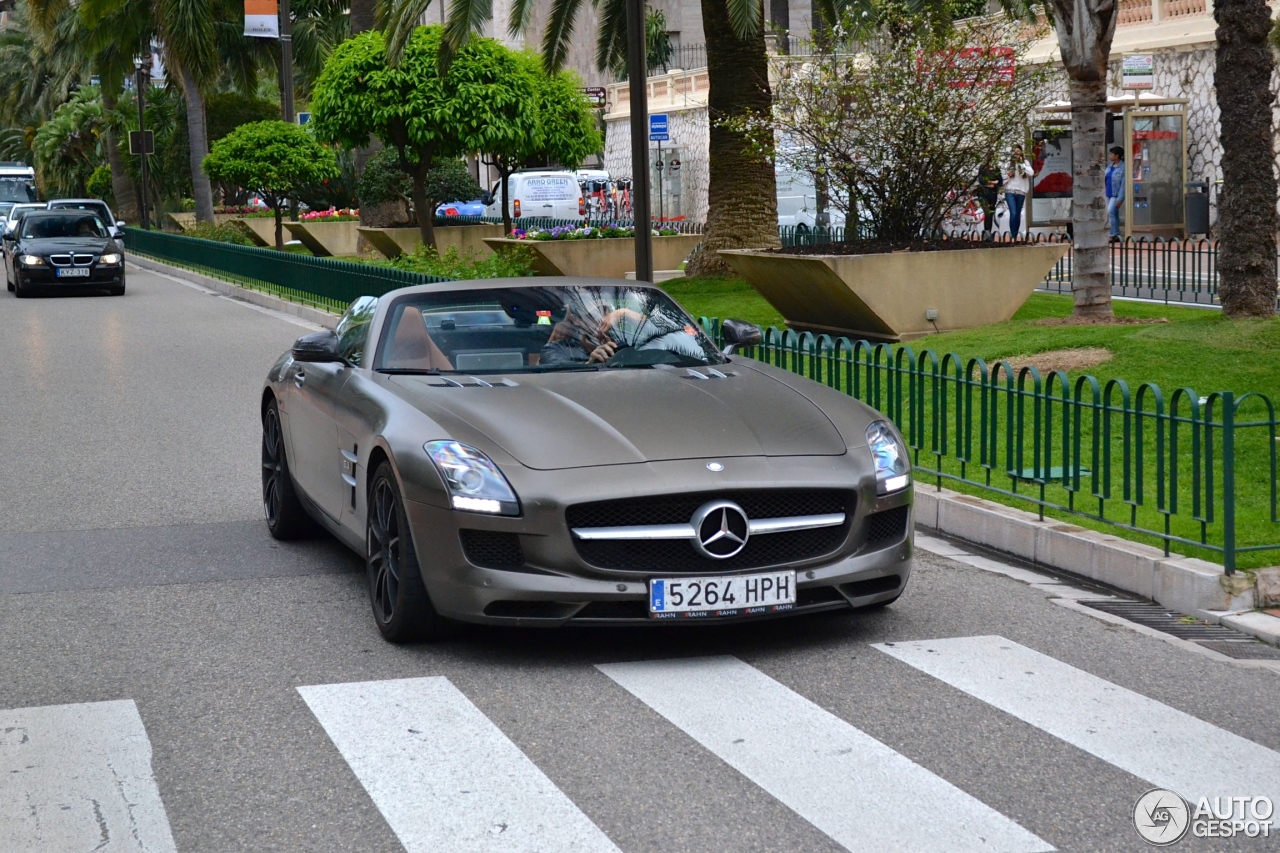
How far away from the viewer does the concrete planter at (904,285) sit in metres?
15.7

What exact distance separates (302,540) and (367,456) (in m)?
2.08

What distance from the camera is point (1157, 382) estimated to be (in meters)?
11.5

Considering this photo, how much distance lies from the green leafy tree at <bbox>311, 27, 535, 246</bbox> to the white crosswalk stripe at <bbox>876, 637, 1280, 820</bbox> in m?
20.9

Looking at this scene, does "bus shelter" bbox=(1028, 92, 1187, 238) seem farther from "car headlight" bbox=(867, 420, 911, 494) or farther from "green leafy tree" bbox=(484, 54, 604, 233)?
"car headlight" bbox=(867, 420, 911, 494)

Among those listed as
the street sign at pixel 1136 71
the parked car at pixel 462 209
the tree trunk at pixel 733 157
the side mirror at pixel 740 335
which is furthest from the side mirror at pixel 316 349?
the parked car at pixel 462 209

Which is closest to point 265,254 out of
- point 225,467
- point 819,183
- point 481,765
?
point 819,183

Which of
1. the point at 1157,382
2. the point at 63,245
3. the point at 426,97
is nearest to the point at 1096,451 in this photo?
the point at 1157,382

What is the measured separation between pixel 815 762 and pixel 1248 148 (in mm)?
9391

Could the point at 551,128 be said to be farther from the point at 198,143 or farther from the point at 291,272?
the point at 198,143

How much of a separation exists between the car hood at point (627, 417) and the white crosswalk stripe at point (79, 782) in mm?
1637

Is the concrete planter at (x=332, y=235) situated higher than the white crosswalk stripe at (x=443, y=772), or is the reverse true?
the concrete planter at (x=332, y=235)

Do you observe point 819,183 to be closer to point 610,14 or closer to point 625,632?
point 610,14

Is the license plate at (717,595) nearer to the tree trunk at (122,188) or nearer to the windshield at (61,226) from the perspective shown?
the windshield at (61,226)

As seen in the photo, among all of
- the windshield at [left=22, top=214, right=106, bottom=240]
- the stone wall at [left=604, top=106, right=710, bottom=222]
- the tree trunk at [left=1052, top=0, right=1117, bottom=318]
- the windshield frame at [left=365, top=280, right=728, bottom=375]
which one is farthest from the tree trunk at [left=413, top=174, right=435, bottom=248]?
the stone wall at [left=604, top=106, right=710, bottom=222]
